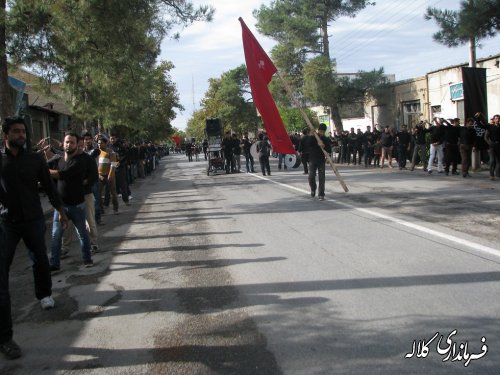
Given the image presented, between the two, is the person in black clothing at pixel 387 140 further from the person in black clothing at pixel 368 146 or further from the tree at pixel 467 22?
the tree at pixel 467 22

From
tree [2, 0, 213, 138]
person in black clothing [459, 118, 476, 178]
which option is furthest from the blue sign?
tree [2, 0, 213, 138]

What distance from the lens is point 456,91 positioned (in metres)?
26.5

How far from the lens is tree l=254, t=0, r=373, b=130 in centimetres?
3409

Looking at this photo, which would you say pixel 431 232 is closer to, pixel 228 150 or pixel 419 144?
pixel 419 144

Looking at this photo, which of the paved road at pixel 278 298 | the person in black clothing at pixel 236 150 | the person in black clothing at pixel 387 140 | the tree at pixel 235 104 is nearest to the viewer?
the paved road at pixel 278 298

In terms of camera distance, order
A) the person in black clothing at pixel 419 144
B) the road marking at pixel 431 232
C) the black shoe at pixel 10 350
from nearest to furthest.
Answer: the black shoe at pixel 10 350
the road marking at pixel 431 232
the person in black clothing at pixel 419 144

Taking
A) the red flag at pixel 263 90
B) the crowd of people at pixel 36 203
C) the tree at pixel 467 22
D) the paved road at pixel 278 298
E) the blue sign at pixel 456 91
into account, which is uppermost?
the tree at pixel 467 22

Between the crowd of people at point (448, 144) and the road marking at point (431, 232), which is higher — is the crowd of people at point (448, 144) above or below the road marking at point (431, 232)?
above

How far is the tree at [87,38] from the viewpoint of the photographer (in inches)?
489

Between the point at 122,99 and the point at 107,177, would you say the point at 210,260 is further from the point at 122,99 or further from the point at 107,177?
the point at 122,99

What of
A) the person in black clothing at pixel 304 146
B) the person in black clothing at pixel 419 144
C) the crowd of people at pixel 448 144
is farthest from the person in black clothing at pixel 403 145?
the person in black clothing at pixel 304 146

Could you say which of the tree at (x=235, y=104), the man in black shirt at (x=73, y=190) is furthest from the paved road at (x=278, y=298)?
the tree at (x=235, y=104)

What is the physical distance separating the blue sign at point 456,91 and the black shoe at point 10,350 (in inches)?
1004

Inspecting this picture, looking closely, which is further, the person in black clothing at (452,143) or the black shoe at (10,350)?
the person in black clothing at (452,143)
